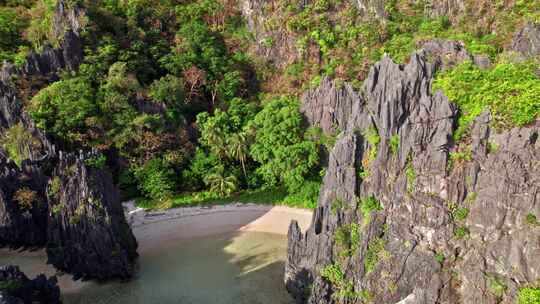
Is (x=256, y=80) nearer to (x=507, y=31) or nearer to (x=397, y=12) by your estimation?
(x=397, y=12)

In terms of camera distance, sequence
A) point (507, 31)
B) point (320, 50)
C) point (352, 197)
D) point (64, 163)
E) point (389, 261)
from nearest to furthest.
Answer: point (389, 261) → point (352, 197) → point (64, 163) → point (507, 31) → point (320, 50)

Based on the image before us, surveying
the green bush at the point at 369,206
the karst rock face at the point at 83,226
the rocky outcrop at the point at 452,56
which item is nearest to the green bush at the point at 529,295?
the green bush at the point at 369,206

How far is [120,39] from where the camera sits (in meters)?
47.6

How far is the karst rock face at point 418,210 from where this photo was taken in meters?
20.2

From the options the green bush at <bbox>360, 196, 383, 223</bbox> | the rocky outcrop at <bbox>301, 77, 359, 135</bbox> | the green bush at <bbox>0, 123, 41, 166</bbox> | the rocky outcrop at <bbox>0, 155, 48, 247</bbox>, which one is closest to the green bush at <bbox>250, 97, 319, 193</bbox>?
the rocky outcrop at <bbox>301, 77, 359, 135</bbox>

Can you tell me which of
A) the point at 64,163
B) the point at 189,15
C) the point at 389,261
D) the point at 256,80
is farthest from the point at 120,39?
the point at 389,261

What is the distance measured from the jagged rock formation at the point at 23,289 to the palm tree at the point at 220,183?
1650 centimetres

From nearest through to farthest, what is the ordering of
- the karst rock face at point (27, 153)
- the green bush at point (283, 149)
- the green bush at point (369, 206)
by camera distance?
the green bush at point (369, 206) → the karst rock face at point (27, 153) → the green bush at point (283, 149)

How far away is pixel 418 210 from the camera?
921 inches

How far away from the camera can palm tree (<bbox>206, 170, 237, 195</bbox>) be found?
128ft

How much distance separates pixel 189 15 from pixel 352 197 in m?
39.9

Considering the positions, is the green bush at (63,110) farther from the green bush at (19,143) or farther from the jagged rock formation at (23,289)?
the jagged rock formation at (23,289)

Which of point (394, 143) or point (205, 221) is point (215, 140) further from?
point (394, 143)

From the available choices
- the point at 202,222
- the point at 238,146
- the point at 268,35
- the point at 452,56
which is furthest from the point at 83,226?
the point at 268,35
